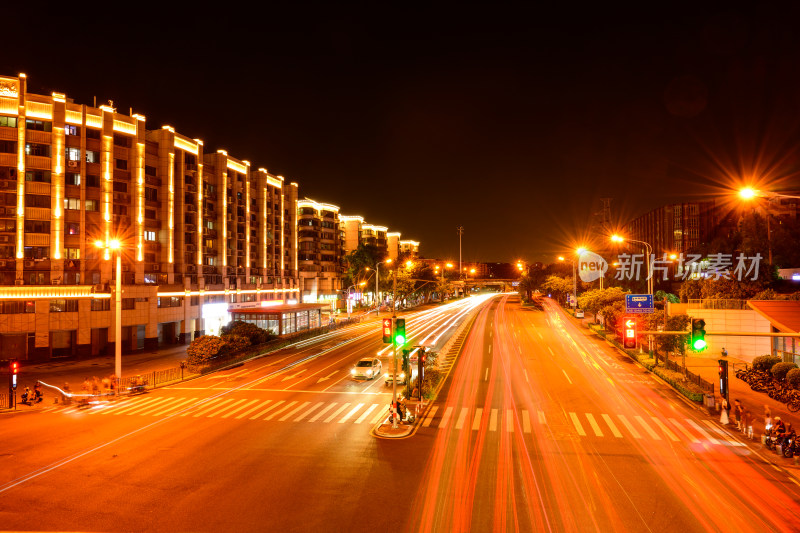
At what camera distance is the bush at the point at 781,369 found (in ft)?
100

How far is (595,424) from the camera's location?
74.6 ft

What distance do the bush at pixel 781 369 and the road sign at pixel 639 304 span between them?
906cm

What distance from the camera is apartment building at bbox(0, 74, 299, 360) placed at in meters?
46.0

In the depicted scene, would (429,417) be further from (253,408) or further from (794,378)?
(794,378)

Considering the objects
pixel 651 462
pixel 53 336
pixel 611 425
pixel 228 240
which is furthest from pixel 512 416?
pixel 228 240

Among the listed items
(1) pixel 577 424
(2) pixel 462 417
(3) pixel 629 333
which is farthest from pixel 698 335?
(2) pixel 462 417

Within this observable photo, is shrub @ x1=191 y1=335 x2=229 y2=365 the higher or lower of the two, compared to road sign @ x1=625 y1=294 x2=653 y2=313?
lower

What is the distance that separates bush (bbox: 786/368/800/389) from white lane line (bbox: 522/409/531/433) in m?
17.5

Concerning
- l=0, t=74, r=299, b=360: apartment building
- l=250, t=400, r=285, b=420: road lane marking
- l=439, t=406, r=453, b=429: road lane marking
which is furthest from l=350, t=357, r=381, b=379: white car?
l=0, t=74, r=299, b=360: apartment building

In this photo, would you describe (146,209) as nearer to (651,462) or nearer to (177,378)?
(177,378)

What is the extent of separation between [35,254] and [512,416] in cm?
4966

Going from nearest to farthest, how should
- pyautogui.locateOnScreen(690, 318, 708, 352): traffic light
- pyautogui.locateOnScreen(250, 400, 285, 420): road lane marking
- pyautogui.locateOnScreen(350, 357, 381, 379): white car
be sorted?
pyautogui.locateOnScreen(690, 318, 708, 352): traffic light < pyautogui.locateOnScreen(250, 400, 285, 420): road lane marking < pyautogui.locateOnScreen(350, 357, 381, 379): white car

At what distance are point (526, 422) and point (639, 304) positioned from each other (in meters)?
20.6

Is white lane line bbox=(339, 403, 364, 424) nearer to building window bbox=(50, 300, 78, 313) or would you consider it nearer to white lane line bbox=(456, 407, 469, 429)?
white lane line bbox=(456, 407, 469, 429)
